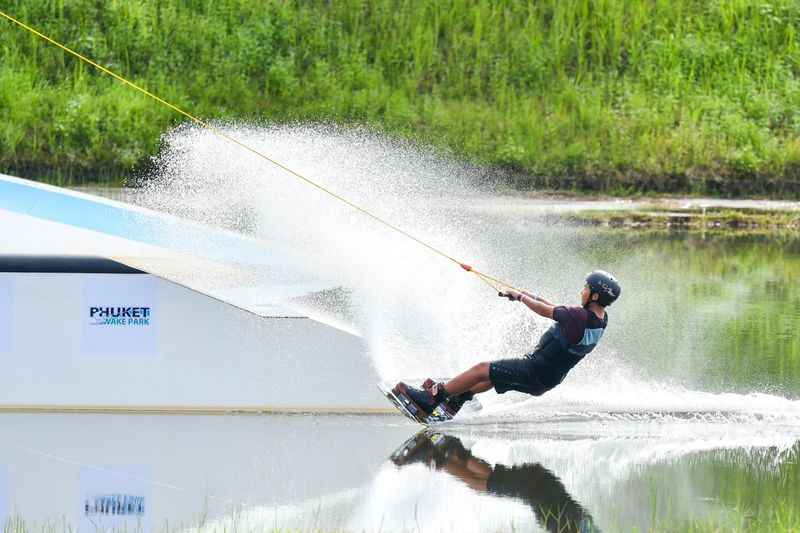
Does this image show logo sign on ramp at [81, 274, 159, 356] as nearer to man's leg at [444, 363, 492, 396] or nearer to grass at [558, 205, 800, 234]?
man's leg at [444, 363, 492, 396]

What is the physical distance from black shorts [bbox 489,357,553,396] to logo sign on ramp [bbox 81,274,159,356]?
2.40 m

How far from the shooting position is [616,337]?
44.7ft

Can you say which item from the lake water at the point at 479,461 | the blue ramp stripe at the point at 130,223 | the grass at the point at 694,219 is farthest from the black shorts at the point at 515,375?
the grass at the point at 694,219

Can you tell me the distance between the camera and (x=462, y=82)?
26.7 meters

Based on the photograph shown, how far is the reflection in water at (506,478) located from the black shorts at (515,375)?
0.49 meters

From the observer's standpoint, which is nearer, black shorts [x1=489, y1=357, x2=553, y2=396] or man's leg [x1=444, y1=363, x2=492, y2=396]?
black shorts [x1=489, y1=357, x2=553, y2=396]

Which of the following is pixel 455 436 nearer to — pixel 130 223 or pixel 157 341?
pixel 157 341

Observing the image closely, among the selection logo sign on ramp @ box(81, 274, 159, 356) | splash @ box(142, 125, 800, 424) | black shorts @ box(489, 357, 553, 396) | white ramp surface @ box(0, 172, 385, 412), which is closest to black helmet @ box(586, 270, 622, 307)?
black shorts @ box(489, 357, 553, 396)

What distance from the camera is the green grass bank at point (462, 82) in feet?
80.0

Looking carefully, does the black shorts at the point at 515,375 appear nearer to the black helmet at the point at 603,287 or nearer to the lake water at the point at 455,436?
the lake water at the point at 455,436

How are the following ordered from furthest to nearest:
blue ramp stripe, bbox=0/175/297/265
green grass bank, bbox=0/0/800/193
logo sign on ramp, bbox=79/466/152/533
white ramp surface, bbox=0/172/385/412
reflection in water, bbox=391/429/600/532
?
1. green grass bank, bbox=0/0/800/193
2. blue ramp stripe, bbox=0/175/297/265
3. white ramp surface, bbox=0/172/385/412
4. reflection in water, bbox=391/429/600/532
5. logo sign on ramp, bbox=79/466/152/533

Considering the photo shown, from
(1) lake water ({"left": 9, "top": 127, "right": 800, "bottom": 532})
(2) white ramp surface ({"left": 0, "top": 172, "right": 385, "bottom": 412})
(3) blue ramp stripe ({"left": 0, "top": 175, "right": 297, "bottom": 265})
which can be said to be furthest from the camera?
(3) blue ramp stripe ({"left": 0, "top": 175, "right": 297, "bottom": 265})

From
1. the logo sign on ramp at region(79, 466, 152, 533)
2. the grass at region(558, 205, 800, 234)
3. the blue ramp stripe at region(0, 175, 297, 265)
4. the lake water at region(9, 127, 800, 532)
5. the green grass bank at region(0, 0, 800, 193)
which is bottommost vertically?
the logo sign on ramp at region(79, 466, 152, 533)

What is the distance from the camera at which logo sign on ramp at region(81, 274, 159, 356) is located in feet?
32.6
